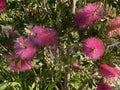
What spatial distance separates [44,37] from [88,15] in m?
0.28

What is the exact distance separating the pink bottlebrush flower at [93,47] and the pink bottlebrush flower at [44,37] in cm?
18

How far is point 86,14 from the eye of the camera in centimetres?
216

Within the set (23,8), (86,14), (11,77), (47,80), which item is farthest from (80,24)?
(11,77)

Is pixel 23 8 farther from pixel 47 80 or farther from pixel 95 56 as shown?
pixel 47 80

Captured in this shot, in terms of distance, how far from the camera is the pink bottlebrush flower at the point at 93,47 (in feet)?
7.07

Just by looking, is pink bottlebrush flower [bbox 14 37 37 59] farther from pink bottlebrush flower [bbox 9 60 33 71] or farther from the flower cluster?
pink bottlebrush flower [bbox 9 60 33 71]

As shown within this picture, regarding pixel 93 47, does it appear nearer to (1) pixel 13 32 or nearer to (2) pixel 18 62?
(2) pixel 18 62

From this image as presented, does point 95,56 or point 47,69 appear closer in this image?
point 95,56

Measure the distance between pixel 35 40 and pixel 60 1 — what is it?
340mm

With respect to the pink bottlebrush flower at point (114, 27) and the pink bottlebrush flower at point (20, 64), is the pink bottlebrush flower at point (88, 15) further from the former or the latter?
the pink bottlebrush flower at point (20, 64)

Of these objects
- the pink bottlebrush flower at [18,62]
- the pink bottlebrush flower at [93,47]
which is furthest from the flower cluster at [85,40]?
the pink bottlebrush flower at [18,62]

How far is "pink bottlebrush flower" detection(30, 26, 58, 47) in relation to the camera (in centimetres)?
221

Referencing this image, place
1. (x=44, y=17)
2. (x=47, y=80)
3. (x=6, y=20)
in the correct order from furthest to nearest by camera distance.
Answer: (x=47, y=80), (x=6, y=20), (x=44, y=17)

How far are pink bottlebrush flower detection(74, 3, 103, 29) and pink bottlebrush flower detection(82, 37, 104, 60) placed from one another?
88mm
